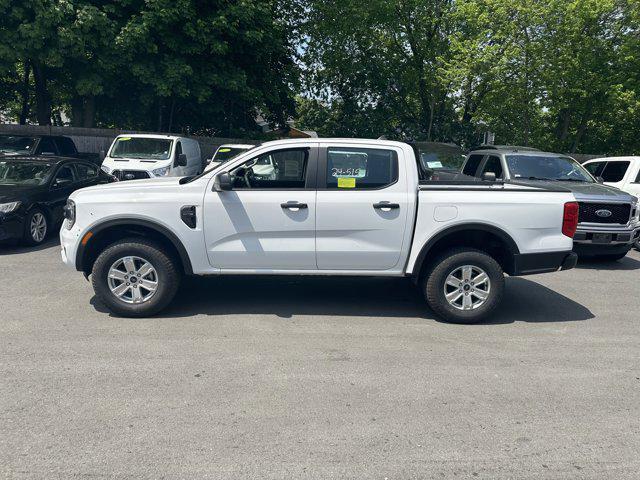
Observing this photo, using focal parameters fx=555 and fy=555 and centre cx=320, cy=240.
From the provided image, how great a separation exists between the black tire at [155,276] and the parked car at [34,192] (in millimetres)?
4106

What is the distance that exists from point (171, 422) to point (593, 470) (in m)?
2.62

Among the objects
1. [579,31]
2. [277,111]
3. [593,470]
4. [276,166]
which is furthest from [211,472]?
[277,111]

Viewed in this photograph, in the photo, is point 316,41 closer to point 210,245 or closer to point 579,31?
point 579,31

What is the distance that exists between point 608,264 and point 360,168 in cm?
599

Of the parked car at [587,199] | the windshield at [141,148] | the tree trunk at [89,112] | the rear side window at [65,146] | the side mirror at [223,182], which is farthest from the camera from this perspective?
the tree trunk at [89,112]

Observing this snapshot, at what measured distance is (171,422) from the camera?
3678mm

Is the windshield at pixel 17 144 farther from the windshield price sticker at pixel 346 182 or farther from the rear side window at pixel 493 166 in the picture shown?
the windshield price sticker at pixel 346 182

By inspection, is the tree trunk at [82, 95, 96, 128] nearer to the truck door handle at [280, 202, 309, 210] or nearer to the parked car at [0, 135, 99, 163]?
the parked car at [0, 135, 99, 163]

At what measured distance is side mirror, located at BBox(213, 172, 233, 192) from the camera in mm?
5594

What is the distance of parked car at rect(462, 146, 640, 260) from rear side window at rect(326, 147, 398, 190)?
2.92 m

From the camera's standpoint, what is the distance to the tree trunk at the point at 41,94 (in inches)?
767

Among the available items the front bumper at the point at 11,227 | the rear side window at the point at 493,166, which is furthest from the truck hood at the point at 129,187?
the rear side window at the point at 493,166

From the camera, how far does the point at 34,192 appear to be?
31.1 feet

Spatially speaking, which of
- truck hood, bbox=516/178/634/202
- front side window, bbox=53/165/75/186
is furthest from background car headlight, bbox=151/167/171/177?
truck hood, bbox=516/178/634/202
